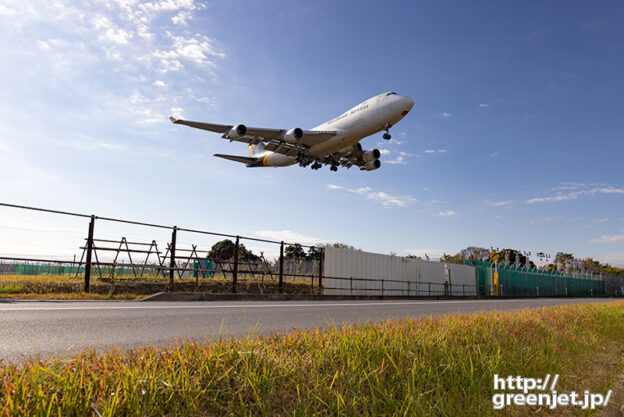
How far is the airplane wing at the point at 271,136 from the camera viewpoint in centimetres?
2488

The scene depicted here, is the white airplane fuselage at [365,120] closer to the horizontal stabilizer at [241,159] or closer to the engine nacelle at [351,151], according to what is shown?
the engine nacelle at [351,151]

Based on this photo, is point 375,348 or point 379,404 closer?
point 379,404

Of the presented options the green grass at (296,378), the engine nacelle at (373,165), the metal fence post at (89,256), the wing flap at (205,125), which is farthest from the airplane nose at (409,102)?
the green grass at (296,378)

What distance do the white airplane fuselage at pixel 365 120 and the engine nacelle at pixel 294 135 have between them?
2251 mm

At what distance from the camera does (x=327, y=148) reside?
86.0 ft

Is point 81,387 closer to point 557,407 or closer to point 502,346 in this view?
point 557,407

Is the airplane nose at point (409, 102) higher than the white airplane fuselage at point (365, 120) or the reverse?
higher

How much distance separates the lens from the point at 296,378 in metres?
3.14

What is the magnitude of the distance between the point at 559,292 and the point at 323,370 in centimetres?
5882

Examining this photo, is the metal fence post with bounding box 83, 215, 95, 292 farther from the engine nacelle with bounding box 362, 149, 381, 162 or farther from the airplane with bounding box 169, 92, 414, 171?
the engine nacelle with bounding box 362, 149, 381, 162

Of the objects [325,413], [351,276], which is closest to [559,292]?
[351,276]

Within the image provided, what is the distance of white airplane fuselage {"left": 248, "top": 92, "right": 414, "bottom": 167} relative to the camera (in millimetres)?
23641

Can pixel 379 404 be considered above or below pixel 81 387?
below

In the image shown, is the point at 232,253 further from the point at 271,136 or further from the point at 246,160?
the point at 271,136
